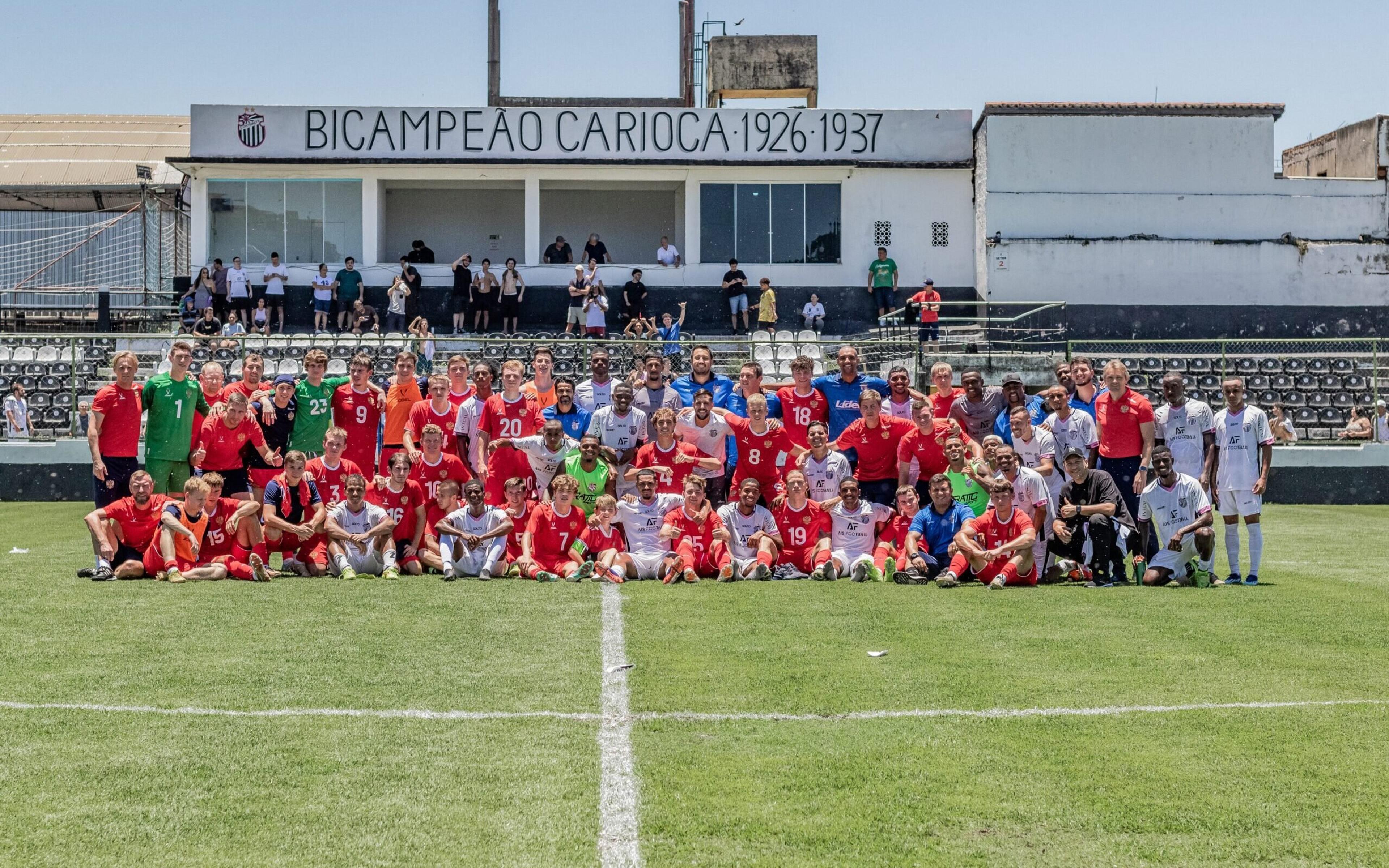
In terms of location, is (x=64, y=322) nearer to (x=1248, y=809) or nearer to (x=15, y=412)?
(x=15, y=412)

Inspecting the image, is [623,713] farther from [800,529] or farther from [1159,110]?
[1159,110]

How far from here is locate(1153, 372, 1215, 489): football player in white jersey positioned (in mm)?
12914

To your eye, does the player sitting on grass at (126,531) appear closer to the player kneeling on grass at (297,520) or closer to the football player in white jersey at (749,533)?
the player kneeling on grass at (297,520)

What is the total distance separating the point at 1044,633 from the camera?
30.0 feet

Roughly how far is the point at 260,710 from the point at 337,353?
18.2 m

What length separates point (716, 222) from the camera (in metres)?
32.0

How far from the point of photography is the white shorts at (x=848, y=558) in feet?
39.4

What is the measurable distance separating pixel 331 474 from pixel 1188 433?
316 inches

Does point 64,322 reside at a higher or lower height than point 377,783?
higher

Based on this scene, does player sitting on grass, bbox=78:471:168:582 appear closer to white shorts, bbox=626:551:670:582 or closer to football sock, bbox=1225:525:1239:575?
white shorts, bbox=626:551:670:582

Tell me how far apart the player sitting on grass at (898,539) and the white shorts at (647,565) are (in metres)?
1.90

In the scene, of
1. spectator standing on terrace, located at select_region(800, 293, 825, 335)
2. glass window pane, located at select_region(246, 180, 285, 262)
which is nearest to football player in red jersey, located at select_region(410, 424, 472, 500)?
spectator standing on terrace, located at select_region(800, 293, 825, 335)

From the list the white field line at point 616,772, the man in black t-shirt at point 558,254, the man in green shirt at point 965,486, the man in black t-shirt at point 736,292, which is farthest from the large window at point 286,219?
the white field line at point 616,772

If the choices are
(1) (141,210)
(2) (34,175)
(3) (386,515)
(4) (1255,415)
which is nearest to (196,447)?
(3) (386,515)
